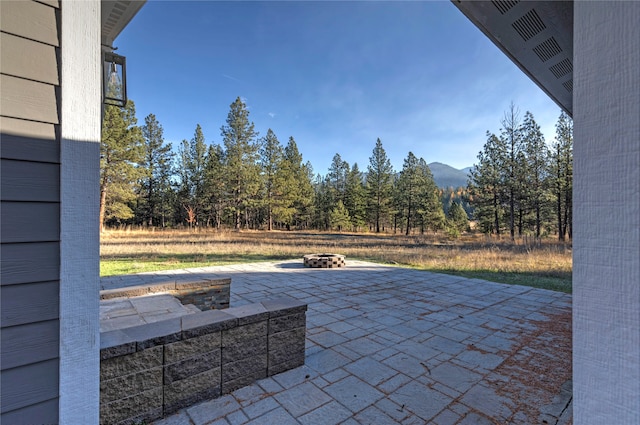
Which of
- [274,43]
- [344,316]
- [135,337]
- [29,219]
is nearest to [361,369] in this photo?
[344,316]

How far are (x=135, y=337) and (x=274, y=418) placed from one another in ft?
2.82

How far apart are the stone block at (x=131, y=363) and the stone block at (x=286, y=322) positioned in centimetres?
69

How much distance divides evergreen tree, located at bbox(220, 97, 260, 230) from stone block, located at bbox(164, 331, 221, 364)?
21293 mm

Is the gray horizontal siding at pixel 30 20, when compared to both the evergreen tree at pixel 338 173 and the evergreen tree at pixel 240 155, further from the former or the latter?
the evergreen tree at pixel 338 173

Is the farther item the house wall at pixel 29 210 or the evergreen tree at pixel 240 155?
the evergreen tree at pixel 240 155

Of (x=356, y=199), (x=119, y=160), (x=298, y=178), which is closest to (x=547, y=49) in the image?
(x=119, y=160)

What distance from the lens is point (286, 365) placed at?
204 centimetres

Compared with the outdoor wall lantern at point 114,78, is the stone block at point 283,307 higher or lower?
lower

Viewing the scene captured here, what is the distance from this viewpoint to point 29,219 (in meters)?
0.96

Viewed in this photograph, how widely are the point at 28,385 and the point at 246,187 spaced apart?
22164 mm

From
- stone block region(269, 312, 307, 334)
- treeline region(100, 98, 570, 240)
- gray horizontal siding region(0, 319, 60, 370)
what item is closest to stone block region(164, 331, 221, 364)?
stone block region(269, 312, 307, 334)

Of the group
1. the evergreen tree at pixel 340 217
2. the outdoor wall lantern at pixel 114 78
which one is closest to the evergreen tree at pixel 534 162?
the evergreen tree at pixel 340 217

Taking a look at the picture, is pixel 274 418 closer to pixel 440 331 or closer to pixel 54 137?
pixel 54 137

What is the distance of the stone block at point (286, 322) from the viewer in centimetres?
194
